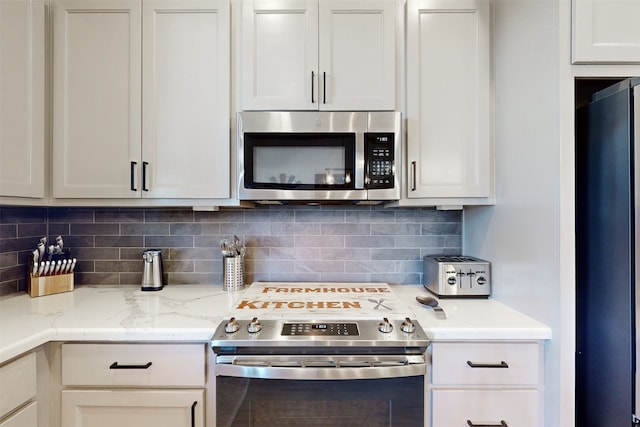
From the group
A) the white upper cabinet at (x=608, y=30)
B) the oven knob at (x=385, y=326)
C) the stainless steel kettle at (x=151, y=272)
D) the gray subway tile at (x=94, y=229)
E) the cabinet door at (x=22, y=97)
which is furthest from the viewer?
the gray subway tile at (x=94, y=229)

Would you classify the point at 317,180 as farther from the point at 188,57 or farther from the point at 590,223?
the point at 590,223

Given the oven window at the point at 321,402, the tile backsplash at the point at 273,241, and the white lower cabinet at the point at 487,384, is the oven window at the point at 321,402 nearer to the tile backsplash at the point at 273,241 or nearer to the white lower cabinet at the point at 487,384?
the white lower cabinet at the point at 487,384

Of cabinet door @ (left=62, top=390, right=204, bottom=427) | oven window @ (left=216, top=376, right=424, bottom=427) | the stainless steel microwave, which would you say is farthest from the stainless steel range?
the stainless steel microwave

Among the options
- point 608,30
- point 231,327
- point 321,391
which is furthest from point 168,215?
point 608,30

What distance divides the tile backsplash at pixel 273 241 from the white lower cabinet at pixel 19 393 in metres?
0.79

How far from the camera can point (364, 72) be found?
4.93 feet

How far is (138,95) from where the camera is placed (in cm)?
150

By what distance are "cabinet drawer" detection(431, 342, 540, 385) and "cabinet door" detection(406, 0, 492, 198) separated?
0.66 m

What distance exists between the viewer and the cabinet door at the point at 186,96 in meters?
1.50

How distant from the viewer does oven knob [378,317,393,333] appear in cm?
119

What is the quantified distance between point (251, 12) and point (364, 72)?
591mm

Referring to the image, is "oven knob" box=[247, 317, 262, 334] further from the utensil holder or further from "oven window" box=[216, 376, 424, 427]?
the utensil holder

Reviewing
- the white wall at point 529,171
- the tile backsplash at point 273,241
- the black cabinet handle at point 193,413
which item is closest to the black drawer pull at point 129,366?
the black cabinet handle at point 193,413

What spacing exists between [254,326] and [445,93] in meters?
1.31
